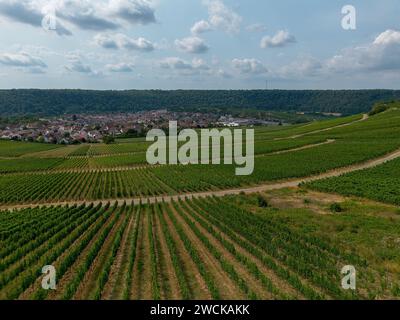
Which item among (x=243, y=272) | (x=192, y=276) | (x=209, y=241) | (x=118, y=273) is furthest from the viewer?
(x=209, y=241)

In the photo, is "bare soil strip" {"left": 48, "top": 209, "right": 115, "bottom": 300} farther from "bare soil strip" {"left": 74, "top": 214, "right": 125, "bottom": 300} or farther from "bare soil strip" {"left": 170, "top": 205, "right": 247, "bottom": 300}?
"bare soil strip" {"left": 170, "top": 205, "right": 247, "bottom": 300}

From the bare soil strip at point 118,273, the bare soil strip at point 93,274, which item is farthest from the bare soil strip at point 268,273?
the bare soil strip at point 93,274

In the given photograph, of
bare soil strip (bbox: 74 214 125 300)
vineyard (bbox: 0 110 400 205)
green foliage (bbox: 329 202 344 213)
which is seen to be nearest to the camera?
bare soil strip (bbox: 74 214 125 300)

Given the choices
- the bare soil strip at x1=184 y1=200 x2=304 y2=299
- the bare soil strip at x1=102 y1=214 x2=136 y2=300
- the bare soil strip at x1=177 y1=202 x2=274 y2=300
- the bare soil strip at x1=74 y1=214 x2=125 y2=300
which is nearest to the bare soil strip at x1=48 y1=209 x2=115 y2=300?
the bare soil strip at x1=74 y1=214 x2=125 y2=300

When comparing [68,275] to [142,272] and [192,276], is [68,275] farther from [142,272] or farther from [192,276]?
[192,276]

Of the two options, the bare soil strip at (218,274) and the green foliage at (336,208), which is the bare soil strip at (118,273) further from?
the green foliage at (336,208)

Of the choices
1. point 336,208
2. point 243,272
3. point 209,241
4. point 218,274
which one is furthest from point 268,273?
point 336,208
